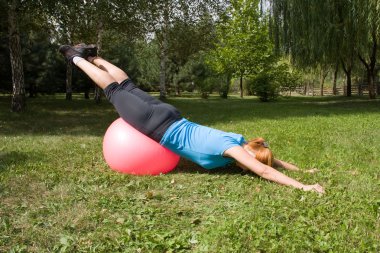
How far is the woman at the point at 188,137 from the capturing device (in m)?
4.93

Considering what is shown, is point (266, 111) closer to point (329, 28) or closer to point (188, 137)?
point (329, 28)

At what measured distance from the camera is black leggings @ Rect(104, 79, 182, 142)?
5.35 meters

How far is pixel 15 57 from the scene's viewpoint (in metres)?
14.3

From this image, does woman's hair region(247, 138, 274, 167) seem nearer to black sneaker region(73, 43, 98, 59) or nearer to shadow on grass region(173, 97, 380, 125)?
black sneaker region(73, 43, 98, 59)

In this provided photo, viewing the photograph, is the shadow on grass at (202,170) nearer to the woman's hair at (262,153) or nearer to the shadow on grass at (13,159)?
the woman's hair at (262,153)

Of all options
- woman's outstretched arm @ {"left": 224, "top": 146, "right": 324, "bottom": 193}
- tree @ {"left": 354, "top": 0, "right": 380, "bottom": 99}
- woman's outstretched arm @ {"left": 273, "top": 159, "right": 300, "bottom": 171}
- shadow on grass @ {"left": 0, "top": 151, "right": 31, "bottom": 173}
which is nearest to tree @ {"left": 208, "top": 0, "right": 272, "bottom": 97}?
tree @ {"left": 354, "top": 0, "right": 380, "bottom": 99}

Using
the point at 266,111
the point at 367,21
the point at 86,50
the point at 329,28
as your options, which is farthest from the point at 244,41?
the point at 86,50

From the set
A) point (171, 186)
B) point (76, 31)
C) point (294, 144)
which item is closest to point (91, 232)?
point (171, 186)

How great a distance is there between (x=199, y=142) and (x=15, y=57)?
38.3 ft

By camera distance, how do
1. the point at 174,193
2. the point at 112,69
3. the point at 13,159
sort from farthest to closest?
1. the point at 13,159
2. the point at 112,69
3. the point at 174,193

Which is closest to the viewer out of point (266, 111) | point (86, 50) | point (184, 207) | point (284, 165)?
point (184, 207)

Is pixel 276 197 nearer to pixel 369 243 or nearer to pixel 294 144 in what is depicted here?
pixel 369 243

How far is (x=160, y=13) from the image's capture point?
2253 centimetres

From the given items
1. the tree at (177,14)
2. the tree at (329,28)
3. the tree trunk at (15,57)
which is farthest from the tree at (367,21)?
the tree trunk at (15,57)
